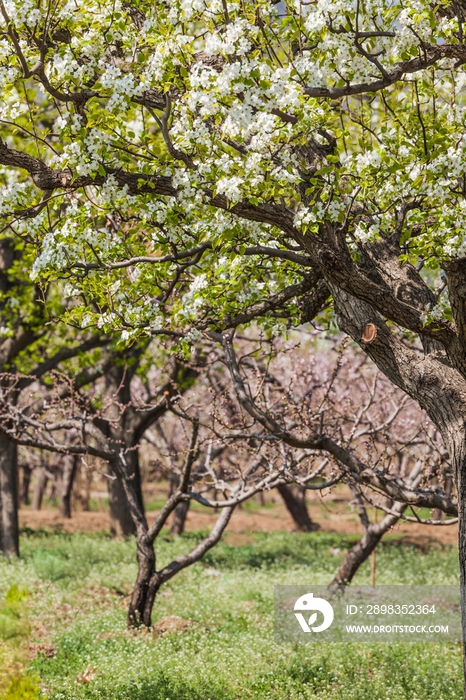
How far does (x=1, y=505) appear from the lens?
18.4 metres

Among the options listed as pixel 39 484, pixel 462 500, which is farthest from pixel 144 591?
pixel 39 484

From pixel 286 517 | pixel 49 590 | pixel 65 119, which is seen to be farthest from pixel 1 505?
pixel 286 517

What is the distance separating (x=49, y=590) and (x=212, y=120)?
1080 centimetres

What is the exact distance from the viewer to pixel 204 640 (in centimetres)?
1090

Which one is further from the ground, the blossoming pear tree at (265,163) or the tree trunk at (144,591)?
the blossoming pear tree at (265,163)

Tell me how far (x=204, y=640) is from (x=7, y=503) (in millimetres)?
9063

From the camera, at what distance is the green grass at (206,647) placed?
8.56 metres

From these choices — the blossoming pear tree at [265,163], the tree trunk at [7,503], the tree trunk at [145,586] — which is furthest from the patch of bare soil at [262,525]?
the blossoming pear tree at [265,163]

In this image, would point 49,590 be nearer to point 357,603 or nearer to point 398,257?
point 357,603

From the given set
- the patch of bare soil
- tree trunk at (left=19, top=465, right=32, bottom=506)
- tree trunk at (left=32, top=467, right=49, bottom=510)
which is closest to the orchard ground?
the patch of bare soil

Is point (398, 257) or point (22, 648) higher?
point (398, 257)

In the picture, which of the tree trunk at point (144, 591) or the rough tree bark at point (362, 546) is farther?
the rough tree bark at point (362, 546)
